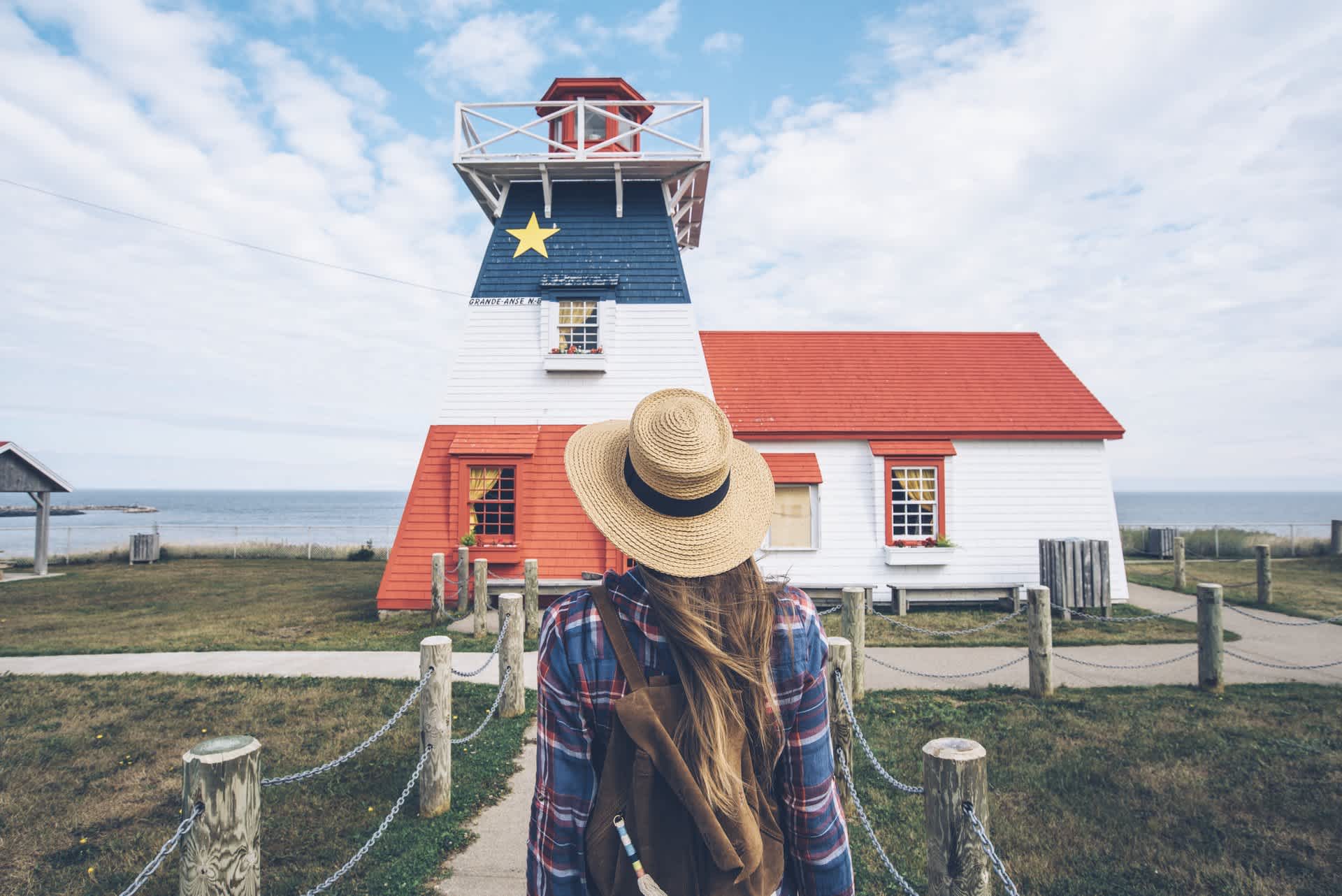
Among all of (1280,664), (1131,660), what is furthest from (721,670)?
(1280,664)

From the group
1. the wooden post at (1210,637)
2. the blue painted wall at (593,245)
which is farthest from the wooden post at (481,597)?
the wooden post at (1210,637)

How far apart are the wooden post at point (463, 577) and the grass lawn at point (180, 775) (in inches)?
160

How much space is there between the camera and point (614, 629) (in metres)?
1.87

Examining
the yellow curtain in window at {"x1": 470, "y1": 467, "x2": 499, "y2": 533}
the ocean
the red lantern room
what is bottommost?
the ocean

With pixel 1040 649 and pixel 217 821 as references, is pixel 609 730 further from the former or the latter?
pixel 1040 649

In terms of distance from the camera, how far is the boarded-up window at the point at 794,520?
14.9 m

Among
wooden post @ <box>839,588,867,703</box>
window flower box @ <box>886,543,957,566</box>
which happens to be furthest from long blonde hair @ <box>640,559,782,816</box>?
window flower box @ <box>886,543,957,566</box>

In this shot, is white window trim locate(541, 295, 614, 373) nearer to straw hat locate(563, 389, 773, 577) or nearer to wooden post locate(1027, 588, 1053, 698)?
wooden post locate(1027, 588, 1053, 698)

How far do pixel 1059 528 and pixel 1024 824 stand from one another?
11.1m

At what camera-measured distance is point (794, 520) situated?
48.9ft

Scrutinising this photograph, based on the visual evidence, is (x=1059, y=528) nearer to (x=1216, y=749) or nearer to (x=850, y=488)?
(x=850, y=488)

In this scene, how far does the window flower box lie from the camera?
47.7 feet

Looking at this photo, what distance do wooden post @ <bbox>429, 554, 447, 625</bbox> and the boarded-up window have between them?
6.56 metres

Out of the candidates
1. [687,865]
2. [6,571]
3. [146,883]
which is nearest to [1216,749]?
[687,865]
